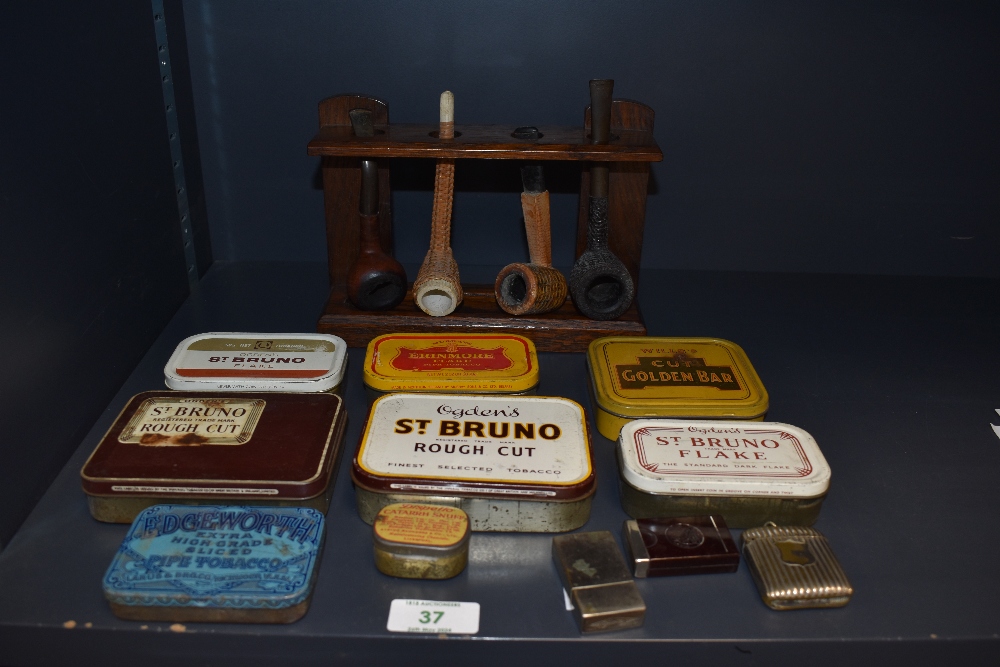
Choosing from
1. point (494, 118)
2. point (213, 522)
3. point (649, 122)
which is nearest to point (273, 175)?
point (494, 118)

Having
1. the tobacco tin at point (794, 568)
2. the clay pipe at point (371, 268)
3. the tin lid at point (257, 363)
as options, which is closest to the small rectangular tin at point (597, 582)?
the tobacco tin at point (794, 568)

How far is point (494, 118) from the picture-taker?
4.57 feet

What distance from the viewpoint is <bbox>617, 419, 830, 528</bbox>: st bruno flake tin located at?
868 mm

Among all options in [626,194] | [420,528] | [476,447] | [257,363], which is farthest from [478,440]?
[626,194]

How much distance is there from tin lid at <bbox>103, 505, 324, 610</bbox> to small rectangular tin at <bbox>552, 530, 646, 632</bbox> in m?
0.25

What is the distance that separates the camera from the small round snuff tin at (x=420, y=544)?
0.79m

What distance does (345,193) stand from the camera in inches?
50.4

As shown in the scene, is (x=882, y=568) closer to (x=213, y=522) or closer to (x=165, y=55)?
(x=213, y=522)

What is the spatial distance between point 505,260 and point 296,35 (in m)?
0.53

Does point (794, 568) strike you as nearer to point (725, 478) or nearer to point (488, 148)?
point (725, 478)

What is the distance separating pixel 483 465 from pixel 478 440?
46 mm

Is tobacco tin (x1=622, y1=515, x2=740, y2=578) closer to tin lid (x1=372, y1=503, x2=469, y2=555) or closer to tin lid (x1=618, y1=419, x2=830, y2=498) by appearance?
tin lid (x1=618, y1=419, x2=830, y2=498)

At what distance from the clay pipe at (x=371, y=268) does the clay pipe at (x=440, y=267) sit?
38mm

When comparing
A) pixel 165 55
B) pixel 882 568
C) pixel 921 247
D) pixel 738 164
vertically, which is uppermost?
pixel 165 55
